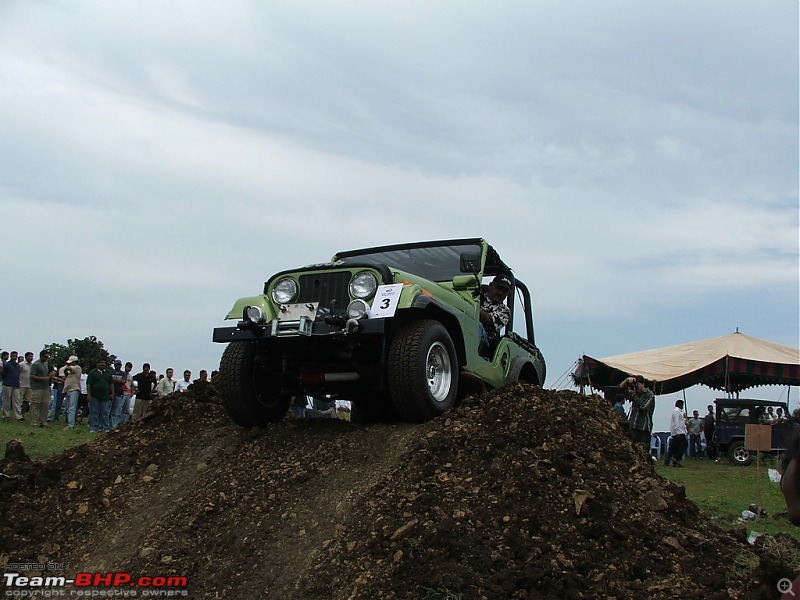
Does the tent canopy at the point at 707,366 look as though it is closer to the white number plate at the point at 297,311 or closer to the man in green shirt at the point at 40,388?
the man in green shirt at the point at 40,388

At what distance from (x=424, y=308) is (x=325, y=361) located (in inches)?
39.9

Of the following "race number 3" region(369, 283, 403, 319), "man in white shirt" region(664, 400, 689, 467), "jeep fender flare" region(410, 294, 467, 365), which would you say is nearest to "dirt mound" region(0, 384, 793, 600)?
"jeep fender flare" region(410, 294, 467, 365)

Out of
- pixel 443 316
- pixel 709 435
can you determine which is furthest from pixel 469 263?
pixel 709 435

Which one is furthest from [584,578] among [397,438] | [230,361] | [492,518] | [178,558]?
[230,361]

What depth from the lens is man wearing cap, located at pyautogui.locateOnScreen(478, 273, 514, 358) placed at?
26.7 feet

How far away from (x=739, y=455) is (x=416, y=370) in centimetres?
1663

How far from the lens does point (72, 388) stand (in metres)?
14.3

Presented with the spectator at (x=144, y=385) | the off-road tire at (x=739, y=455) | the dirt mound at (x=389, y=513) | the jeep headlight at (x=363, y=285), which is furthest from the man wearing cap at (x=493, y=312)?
the off-road tire at (x=739, y=455)

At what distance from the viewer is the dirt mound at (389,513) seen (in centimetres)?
445

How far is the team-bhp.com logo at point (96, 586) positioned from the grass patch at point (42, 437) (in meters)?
4.89

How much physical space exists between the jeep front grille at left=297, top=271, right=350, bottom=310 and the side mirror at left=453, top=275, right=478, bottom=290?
136 cm

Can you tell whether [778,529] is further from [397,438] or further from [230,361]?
[230,361]

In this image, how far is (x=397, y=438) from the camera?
20.1 feet

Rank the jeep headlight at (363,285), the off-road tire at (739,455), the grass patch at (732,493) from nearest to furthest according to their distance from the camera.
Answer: the jeep headlight at (363,285), the grass patch at (732,493), the off-road tire at (739,455)
